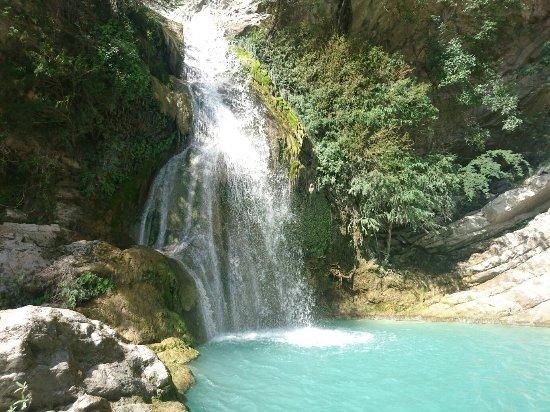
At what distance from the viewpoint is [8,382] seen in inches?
155

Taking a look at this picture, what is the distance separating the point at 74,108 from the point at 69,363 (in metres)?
6.03

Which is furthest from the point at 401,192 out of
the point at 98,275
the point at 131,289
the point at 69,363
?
the point at 69,363

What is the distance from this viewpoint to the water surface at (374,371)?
19.6 ft

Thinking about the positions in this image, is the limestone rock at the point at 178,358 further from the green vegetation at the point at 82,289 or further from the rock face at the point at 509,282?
the rock face at the point at 509,282

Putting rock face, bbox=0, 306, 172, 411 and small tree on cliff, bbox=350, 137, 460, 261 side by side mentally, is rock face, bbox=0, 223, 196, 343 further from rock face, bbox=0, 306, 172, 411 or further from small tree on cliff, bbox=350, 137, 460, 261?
small tree on cliff, bbox=350, 137, 460, 261

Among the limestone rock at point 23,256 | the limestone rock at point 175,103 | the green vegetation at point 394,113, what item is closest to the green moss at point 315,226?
the green vegetation at point 394,113

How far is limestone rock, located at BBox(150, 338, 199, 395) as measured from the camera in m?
6.06

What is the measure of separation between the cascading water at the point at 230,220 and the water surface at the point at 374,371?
0.93 m

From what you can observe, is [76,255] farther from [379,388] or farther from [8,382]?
[379,388]

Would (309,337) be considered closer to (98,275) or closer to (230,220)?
(230,220)

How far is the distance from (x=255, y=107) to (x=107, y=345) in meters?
9.37

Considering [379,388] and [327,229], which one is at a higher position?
[327,229]

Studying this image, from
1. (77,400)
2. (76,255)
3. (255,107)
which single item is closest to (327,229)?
(255,107)

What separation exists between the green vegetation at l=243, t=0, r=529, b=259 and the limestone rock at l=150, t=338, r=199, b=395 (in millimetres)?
6943
